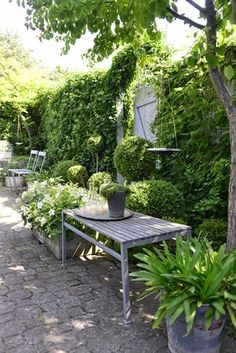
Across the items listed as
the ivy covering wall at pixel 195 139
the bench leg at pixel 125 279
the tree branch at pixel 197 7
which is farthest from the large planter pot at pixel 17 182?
the tree branch at pixel 197 7

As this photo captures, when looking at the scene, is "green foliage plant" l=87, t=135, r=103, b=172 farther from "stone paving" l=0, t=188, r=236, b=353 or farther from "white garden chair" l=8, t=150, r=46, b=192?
"stone paving" l=0, t=188, r=236, b=353

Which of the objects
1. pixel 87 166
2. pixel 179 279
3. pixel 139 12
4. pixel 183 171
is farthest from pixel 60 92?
pixel 179 279

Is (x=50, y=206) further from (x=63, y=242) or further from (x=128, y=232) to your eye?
(x=128, y=232)

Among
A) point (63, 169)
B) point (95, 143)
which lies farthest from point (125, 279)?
point (63, 169)

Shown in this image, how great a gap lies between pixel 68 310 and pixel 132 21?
2.30 metres

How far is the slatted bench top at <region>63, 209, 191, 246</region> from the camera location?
2402 millimetres

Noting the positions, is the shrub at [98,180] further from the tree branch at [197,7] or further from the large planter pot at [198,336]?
the large planter pot at [198,336]

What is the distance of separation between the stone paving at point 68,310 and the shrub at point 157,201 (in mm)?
676

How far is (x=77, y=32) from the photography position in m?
2.71

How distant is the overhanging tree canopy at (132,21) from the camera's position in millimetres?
2130

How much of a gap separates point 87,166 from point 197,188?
3.38m

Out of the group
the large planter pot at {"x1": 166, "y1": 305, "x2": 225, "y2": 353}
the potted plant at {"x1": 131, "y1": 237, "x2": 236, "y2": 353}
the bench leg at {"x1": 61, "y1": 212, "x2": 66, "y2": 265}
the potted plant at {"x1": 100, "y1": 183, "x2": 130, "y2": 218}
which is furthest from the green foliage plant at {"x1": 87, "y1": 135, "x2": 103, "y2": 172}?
the large planter pot at {"x1": 166, "y1": 305, "x2": 225, "y2": 353}

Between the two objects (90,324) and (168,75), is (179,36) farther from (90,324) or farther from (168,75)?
(90,324)

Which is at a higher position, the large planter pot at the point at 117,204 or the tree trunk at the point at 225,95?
the tree trunk at the point at 225,95
